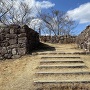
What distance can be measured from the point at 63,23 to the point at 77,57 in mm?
22694

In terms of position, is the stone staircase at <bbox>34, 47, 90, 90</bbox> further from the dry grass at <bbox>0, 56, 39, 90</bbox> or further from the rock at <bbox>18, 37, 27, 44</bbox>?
the rock at <bbox>18, 37, 27, 44</bbox>

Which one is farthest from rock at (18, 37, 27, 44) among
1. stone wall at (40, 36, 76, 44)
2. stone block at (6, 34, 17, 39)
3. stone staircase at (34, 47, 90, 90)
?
stone wall at (40, 36, 76, 44)

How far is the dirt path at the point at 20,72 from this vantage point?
6.16 meters

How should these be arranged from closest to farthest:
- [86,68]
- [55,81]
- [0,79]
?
[55,81] < [0,79] < [86,68]

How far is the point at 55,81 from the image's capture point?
20.4 ft

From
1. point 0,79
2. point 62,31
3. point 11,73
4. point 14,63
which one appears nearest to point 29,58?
point 14,63

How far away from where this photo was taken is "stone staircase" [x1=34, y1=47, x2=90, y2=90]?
6156mm

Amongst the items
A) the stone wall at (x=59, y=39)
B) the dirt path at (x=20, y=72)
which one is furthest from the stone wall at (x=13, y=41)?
the stone wall at (x=59, y=39)

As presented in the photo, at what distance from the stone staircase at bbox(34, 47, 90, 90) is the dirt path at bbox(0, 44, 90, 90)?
0.17 meters

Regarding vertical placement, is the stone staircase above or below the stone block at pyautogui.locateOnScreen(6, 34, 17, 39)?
below

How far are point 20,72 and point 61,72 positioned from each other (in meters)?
1.30

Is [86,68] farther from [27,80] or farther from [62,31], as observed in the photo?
[62,31]

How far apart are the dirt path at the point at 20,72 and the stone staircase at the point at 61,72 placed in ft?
0.57

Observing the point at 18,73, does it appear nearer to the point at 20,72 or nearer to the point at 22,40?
the point at 20,72
